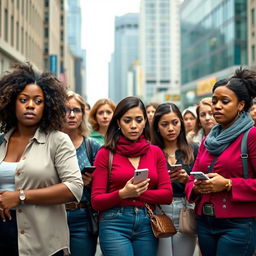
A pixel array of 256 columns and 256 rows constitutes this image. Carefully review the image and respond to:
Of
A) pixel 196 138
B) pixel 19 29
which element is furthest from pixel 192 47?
pixel 196 138

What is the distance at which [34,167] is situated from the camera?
342cm

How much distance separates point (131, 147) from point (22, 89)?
46.1 inches

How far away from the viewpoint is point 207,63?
215ft

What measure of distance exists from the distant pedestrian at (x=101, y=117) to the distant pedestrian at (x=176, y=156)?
65.3 inches

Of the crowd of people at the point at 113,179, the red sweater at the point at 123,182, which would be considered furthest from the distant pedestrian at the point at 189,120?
the red sweater at the point at 123,182

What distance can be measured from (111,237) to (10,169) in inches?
44.5

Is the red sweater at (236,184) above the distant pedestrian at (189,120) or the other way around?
the other way around

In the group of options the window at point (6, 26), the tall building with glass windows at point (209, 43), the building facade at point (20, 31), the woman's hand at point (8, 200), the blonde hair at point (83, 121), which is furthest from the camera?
the tall building with glass windows at point (209, 43)

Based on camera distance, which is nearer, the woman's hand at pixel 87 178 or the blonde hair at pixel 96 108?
the woman's hand at pixel 87 178

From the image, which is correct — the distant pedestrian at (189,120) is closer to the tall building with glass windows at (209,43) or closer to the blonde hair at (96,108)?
the blonde hair at (96,108)

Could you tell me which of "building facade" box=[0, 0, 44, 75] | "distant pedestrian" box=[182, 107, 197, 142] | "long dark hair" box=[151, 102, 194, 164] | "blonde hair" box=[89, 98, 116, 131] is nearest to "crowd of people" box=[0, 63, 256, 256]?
"long dark hair" box=[151, 102, 194, 164]

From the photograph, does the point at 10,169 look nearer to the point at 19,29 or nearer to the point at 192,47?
the point at 19,29

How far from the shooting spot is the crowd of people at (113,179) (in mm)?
3436

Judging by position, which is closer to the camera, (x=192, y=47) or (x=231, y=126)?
(x=231, y=126)
